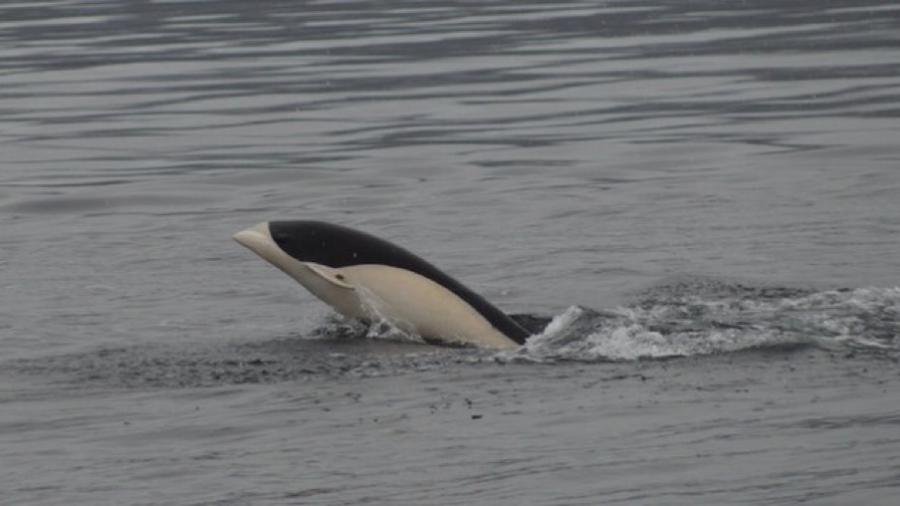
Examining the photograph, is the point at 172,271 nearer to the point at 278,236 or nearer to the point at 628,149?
the point at 278,236

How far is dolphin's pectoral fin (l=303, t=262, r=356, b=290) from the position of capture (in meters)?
14.2

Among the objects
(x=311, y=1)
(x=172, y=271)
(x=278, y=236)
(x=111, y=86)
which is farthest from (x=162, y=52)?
(x=278, y=236)

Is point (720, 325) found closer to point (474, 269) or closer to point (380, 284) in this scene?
point (380, 284)

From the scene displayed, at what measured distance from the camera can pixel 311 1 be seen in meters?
47.0

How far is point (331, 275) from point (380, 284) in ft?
1.06

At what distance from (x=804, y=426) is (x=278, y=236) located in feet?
13.8

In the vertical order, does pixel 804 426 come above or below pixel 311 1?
above

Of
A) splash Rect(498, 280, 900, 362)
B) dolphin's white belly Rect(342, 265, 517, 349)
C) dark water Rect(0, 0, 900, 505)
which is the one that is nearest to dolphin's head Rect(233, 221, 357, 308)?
dolphin's white belly Rect(342, 265, 517, 349)

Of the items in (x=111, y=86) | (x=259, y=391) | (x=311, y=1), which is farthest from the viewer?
(x=311, y=1)

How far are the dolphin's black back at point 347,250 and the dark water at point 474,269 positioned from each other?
1.39 ft

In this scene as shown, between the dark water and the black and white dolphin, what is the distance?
7.4 inches

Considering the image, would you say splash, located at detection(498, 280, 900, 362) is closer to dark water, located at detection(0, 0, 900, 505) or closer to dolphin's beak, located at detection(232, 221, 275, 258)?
dark water, located at detection(0, 0, 900, 505)

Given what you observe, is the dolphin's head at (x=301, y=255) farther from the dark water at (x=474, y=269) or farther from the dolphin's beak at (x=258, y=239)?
the dark water at (x=474, y=269)

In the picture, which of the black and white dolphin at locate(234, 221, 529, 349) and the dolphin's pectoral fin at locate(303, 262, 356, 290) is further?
the dolphin's pectoral fin at locate(303, 262, 356, 290)
